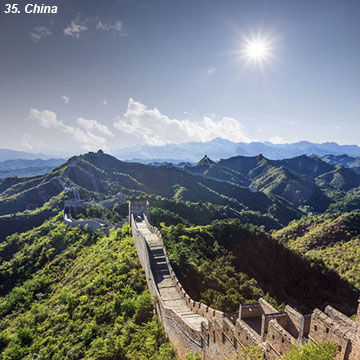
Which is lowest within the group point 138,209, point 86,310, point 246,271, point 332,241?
point 332,241

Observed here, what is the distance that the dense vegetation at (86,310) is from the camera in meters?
21.0

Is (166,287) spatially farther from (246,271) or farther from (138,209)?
(138,209)

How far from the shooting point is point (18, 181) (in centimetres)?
12088

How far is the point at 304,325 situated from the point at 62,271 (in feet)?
133

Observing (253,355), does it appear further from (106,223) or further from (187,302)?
(106,223)

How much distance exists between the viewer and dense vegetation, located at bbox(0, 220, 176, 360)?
2103cm

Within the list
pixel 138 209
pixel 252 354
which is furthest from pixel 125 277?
pixel 252 354

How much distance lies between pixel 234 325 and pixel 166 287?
440 inches

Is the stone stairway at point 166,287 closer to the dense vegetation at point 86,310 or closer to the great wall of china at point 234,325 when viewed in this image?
the great wall of china at point 234,325

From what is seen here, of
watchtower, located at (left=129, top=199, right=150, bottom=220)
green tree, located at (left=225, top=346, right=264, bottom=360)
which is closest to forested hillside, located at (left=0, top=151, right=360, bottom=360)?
watchtower, located at (left=129, top=199, right=150, bottom=220)

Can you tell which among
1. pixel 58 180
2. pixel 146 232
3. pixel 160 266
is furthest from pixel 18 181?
pixel 160 266

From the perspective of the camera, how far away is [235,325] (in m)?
15.2

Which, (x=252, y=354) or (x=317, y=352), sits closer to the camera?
(x=317, y=352)

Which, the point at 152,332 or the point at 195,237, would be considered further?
the point at 195,237
